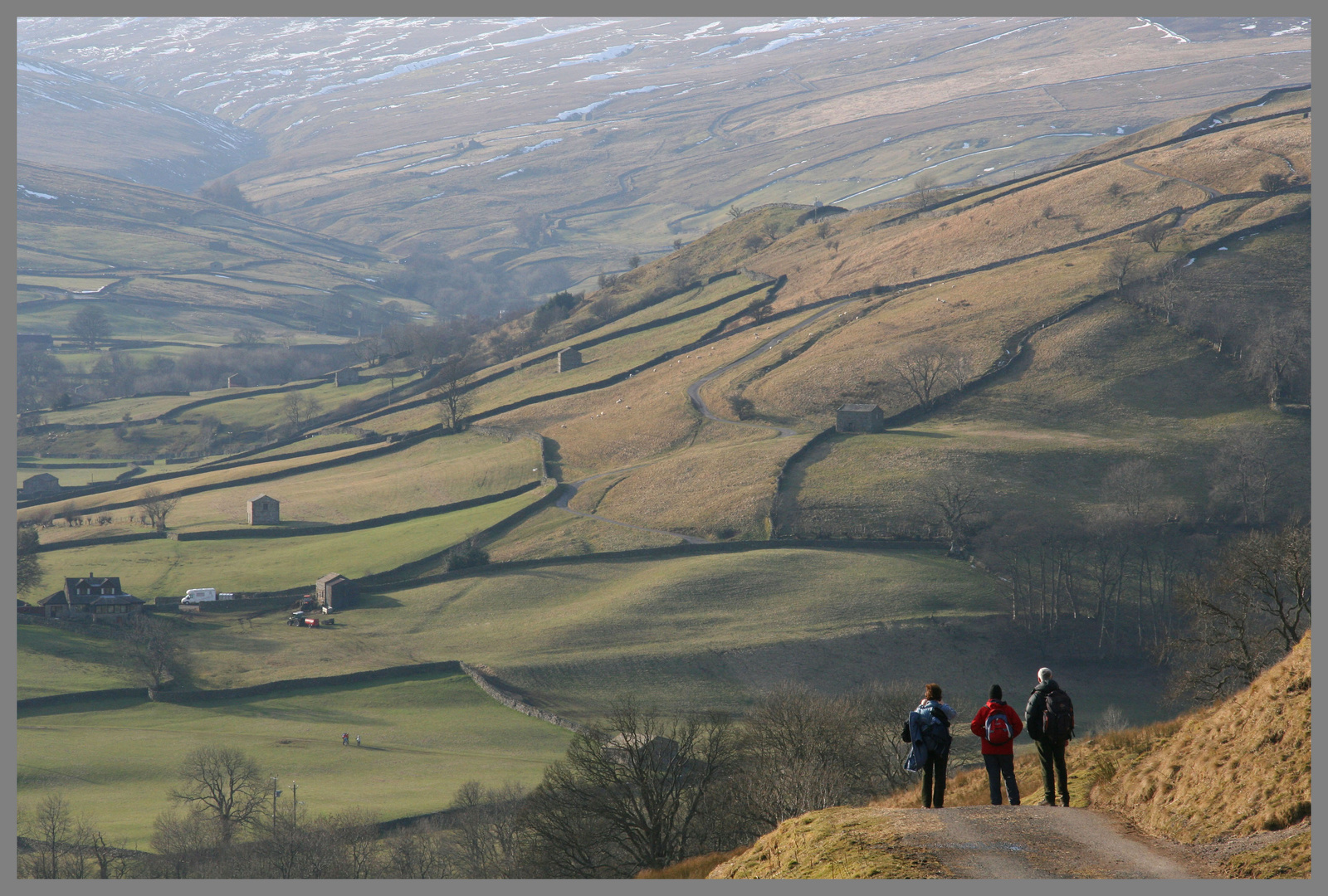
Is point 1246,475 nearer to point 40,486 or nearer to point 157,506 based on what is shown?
point 157,506

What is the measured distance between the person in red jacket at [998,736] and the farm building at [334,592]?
7061cm

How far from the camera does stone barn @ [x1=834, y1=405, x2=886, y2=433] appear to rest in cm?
10512

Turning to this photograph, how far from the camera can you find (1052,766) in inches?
816

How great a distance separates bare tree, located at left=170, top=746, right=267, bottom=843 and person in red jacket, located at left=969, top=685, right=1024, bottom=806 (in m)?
41.0

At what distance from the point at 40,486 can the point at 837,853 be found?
13149 cm

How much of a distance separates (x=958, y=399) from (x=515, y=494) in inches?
1749

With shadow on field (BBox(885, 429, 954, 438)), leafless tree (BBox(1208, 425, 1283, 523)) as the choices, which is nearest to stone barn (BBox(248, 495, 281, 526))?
shadow on field (BBox(885, 429, 954, 438))

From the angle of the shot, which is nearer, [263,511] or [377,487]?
[263,511]

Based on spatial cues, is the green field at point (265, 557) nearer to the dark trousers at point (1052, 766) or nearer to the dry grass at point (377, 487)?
the dry grass at point (377, 487)

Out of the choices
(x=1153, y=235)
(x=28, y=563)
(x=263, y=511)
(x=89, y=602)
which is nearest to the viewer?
(x=89, y=602)

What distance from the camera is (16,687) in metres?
68.4

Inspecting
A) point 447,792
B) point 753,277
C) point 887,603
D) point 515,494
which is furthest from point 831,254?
point 447,792

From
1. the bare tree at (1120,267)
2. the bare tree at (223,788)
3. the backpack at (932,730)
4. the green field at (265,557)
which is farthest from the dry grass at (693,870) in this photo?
the bare tree at (1120,267)

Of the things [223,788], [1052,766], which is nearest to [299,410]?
[223,788]
